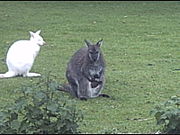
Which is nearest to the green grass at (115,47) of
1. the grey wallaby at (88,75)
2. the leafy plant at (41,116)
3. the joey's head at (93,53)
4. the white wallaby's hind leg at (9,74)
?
the grey wallaby at (88,75)

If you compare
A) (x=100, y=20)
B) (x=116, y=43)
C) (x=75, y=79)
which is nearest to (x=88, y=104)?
(x=75, y=79)

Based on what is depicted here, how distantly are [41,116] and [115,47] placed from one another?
8.21 metres

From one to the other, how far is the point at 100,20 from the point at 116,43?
3.99 m

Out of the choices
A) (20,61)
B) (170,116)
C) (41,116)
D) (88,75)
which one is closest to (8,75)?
(20,61)

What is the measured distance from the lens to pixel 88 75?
9297 millimetres

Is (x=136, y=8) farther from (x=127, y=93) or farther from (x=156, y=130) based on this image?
(x=156, y=130)

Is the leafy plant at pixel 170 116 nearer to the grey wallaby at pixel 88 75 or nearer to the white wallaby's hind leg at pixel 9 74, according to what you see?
the grey wallaby at pixel 88 75

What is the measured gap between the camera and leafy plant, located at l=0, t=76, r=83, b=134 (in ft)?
19.5

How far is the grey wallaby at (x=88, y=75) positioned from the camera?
30.6ft

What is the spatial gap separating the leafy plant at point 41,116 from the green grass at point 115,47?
0.40 meters

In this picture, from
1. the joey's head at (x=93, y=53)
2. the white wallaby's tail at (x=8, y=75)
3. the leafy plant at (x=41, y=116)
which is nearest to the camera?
the leafy plant at (x=41, y=116)

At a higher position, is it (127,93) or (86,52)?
(86,52)

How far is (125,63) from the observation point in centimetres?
1223

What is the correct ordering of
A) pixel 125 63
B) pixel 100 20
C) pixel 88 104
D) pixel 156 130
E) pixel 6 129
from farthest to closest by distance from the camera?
pixel 100 20 → pixel 125 63 → pixel 88 104 → pixel 156 130 → pixel 6 129
